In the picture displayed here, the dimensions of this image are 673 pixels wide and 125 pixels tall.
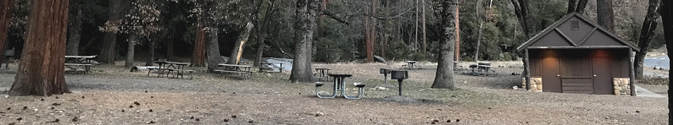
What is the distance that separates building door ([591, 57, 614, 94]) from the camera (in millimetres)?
15906

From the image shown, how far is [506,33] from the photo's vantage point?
46625 millimetres

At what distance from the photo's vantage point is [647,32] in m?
21.5

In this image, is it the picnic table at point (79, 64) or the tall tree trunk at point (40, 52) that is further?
the picnic table at point (79, 64)

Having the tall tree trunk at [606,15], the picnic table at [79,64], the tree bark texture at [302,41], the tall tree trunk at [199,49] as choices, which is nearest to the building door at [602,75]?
the tall tree trunk at [606,15]

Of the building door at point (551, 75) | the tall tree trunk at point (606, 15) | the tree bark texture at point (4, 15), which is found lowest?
the building door at point (551, 75)

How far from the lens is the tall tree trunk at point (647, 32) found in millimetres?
19812

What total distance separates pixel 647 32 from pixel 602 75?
7.77m

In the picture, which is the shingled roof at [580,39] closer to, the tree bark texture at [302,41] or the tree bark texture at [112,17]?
the tree bark texture at [302,41]

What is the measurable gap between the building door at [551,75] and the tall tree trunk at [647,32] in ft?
22.4

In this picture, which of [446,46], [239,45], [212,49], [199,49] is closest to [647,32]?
[446,46]

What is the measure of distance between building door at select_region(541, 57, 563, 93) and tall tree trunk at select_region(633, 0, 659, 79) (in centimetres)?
682

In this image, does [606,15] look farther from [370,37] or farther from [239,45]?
[370,37]

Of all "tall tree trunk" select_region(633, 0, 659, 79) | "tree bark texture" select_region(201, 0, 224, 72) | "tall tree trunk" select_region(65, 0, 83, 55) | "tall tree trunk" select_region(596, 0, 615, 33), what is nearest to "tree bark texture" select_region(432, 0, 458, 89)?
"tall tree trunk" select_region(596, 0, 615, 33)

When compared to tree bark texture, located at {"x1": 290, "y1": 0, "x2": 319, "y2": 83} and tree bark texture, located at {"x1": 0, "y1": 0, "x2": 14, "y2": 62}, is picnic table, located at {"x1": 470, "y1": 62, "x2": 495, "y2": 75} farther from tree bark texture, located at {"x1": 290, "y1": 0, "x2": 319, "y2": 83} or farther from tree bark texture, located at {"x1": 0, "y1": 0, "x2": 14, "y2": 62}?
tree bark texture, located at {"x1": 0, "y1": 0, "x2": 14, "y2": 62}
